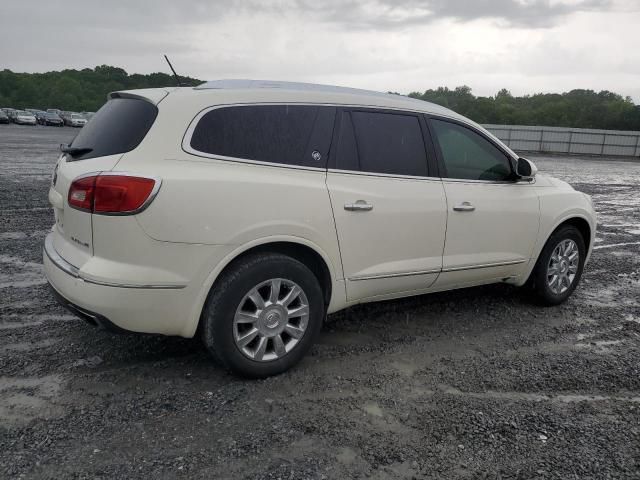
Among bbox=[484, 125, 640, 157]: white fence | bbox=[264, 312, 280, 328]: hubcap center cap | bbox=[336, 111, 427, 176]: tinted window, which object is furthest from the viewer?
bbox=[484, 125, 640, 157]: white fence

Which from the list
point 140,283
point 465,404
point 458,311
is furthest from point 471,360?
point 140,283

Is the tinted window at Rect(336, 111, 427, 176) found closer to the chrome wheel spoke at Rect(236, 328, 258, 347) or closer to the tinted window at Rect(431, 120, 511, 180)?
the tinted window at Rect(431, 120, 511, 180)

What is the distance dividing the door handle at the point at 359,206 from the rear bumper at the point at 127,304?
1181mm

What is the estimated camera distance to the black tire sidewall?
17.4ft

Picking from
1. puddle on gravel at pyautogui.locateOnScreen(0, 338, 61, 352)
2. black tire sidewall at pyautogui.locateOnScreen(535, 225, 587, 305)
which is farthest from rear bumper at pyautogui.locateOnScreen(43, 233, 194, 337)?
black tire sidewall at pyautogui.locateOnScreen(535, 225, 587, 305)

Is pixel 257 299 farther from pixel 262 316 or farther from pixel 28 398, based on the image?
pixel 28 398

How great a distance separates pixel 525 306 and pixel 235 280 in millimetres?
3245

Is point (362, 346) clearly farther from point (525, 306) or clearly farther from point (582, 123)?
point (582, 123)

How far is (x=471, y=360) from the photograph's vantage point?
4191mm

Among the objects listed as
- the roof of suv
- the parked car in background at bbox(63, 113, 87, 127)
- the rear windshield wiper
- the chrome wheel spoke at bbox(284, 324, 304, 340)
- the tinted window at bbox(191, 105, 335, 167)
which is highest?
the roof of suv

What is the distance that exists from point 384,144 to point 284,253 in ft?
3.72

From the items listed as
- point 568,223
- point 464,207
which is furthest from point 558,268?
point 464,207

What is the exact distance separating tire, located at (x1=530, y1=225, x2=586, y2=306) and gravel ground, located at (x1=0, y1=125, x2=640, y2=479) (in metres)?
0.17

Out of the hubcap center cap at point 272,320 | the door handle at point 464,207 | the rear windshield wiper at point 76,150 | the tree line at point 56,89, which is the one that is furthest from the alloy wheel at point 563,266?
the tree line at point 56,89
